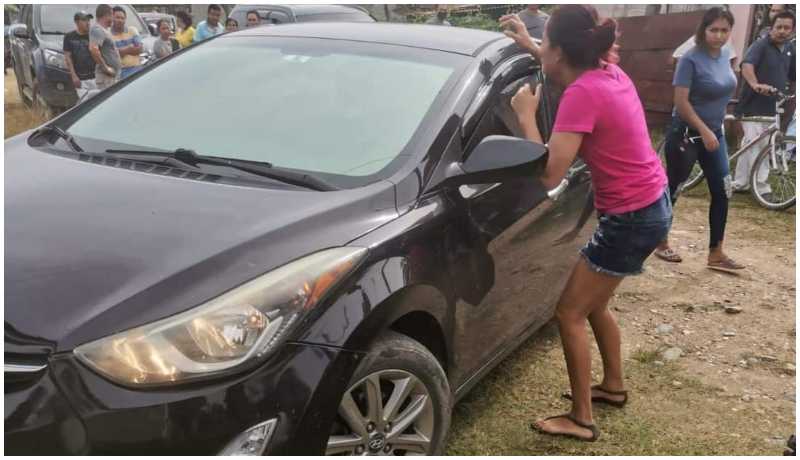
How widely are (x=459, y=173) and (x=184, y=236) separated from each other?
96cm

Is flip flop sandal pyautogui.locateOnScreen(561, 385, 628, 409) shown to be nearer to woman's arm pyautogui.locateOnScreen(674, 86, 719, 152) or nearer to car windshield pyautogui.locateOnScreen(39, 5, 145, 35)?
woman's arm pyautogui.locateOnScreen(674, 86, 719, 152)

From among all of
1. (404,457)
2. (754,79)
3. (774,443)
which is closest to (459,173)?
(404,457)

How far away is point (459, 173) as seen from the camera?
2.57m

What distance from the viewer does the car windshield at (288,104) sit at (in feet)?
8.67

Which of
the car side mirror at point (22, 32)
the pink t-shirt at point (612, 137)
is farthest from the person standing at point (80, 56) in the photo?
the pink t-shirt at point (612, 137)

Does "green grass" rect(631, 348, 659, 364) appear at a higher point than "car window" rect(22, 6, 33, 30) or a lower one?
lower

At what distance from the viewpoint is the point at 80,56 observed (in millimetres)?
8250

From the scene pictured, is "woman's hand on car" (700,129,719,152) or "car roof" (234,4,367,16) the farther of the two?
"car roof" (234,4,367,16)

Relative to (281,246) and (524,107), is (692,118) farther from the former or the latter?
(281,246)

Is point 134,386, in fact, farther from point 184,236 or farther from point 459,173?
point 459,173

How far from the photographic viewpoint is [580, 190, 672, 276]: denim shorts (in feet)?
9.29

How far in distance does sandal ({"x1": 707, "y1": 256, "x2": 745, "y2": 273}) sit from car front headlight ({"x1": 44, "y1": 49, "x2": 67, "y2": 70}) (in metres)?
7.49

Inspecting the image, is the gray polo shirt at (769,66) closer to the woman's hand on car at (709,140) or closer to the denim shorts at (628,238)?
the woman's hand on car at (709,140)

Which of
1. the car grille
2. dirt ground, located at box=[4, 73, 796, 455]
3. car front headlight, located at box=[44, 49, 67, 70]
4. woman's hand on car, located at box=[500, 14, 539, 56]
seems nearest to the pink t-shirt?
woman's hand on car, located at box=[500, 14, 539, 56]
